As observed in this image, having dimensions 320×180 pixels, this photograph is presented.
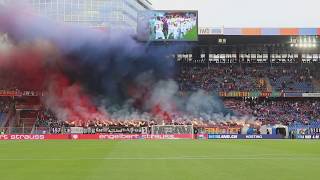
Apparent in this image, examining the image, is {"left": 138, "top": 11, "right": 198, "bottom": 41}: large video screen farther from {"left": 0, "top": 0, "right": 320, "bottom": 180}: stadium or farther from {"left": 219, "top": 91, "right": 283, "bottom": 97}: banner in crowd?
{"left": 219, "top": 91, "right": 283, "bottom": 97}: banner in crowd

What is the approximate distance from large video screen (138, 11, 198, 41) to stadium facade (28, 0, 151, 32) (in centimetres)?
2782

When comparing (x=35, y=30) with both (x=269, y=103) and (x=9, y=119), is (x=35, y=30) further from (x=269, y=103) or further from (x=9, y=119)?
(x=269, y=103)

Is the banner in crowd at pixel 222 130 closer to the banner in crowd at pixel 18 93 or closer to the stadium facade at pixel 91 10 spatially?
the banner in crowd at pixel 18 93

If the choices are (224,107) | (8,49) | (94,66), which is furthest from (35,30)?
(224,107)

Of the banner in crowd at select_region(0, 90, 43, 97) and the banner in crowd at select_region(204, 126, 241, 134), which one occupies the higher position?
the banner in crowd at select_region(0, 90, 43, 97)

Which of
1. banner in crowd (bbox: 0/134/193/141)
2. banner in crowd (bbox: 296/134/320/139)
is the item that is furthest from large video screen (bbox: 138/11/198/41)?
banner in crowd (bbox: 296/134/320/139)

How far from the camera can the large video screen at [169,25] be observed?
76.6 metres

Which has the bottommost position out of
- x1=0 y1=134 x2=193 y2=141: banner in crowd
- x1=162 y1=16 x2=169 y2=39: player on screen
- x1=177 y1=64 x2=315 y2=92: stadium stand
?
x1=0 y1=134 x2=193 y2=141: banner in crowd

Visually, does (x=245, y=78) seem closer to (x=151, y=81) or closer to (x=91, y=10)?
(x=151, y=81)

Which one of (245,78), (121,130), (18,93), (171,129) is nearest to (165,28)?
(171,129)

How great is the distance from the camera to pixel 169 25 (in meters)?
76.9

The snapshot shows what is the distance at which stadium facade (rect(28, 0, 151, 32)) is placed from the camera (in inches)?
4328

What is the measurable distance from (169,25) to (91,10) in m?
42.6

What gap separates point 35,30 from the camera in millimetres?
74938
